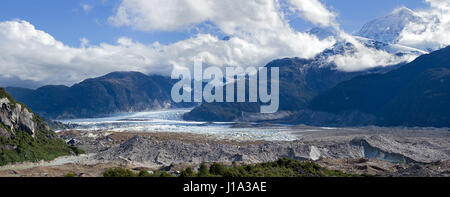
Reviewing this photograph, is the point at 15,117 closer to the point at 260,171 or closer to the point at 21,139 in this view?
the point at 21,139

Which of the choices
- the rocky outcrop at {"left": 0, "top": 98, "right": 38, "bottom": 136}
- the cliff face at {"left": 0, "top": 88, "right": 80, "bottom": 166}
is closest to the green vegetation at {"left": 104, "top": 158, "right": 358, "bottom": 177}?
the cliff face at {"left": 0, "top": 88, "right": 80, "bottom": 166}

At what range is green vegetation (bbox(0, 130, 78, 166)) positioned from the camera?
208 ft

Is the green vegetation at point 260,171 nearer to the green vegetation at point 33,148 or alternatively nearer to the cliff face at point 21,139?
the green vegetation at point 33,148

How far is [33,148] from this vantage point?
2724 inches

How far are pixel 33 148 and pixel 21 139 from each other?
2548mm

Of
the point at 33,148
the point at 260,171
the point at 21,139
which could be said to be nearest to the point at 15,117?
the point at 21,139

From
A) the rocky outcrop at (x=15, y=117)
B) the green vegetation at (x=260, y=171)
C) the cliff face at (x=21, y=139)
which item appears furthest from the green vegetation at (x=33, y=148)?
the green vegetation at (x=260, y=171)

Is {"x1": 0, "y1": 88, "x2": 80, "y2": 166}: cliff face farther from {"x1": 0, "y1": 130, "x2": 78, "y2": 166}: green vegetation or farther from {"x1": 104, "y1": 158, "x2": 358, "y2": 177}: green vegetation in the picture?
{"x1": 104, "y1": 158, "x2": 358, "y2": 177}: green vegetation

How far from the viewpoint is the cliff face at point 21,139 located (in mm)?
64312

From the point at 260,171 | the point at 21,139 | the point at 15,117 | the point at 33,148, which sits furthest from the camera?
the point at 15,117

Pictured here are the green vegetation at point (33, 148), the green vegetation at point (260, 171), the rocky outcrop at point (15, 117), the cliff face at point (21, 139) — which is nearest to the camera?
the green vegetation at point (260, 171)

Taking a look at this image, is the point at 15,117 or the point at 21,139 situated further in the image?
the point at 15,117
